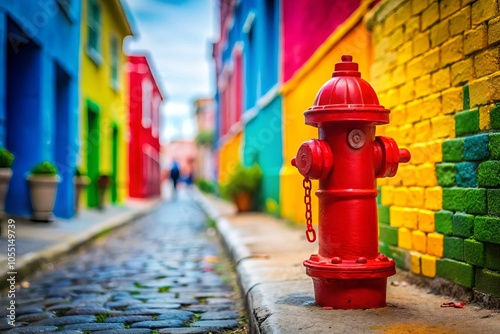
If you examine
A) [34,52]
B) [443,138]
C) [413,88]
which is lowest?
[443,138]

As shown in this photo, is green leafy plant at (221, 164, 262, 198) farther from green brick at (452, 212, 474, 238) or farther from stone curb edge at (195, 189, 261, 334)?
green brick at (452, 212, 474, 238)

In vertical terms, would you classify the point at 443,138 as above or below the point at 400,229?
above

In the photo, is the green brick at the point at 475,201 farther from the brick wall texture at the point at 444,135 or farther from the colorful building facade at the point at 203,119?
the colorful building facade at the point at 203,119

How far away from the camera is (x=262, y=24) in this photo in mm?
12312

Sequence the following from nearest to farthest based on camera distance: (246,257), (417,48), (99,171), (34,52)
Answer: (417,48)
(246,257)
(34,52)
(99,171)

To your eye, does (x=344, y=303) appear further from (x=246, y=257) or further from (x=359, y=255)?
(x=246, y=257)

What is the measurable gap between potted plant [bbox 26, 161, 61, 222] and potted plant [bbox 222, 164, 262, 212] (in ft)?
11.5

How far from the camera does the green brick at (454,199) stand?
11.0ft

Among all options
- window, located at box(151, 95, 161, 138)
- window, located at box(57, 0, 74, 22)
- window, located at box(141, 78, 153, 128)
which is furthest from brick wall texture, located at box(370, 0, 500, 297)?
window, located at box(151, 95, 161, 138)

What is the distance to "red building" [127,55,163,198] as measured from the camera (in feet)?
85.1

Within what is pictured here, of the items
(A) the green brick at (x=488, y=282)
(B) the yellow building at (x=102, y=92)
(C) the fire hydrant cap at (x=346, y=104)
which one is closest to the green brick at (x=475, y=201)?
(A) the green brick at (x=488, y=282)

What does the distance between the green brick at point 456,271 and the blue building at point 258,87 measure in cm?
672

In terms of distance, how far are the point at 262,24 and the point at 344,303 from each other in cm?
977

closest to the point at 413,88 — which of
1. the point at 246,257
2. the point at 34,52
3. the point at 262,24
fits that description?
the point at 246,257
